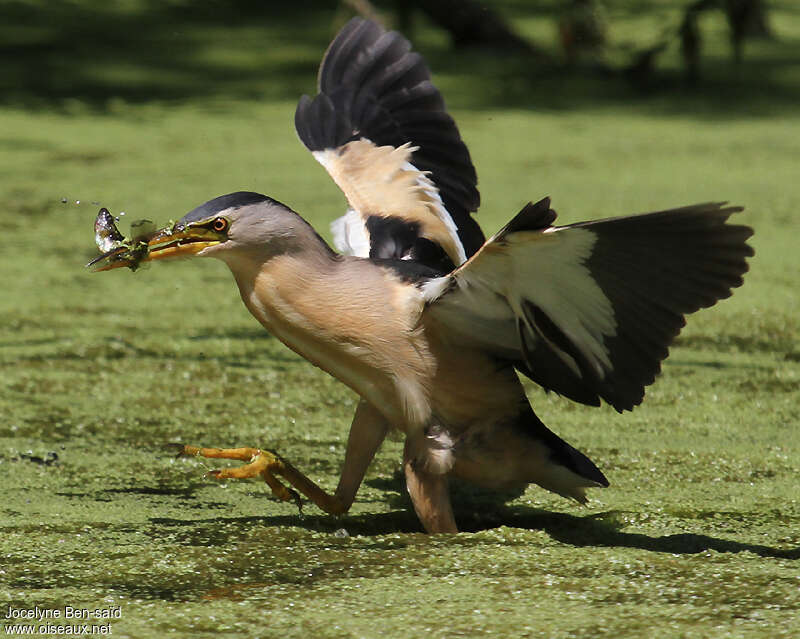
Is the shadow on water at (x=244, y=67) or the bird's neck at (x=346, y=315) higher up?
the bird's neck at (x=346, y=315)

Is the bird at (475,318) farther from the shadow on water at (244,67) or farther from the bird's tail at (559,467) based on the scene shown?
the shadow on water at (244,67)

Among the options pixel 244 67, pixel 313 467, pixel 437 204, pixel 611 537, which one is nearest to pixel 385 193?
pixel 437 204

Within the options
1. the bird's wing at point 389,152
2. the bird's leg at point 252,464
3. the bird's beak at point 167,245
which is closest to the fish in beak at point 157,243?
the bird's beak at point 167,245

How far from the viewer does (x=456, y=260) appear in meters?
2.23

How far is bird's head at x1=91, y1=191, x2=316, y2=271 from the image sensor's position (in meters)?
1.82

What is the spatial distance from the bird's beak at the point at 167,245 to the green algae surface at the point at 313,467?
37 centimetres

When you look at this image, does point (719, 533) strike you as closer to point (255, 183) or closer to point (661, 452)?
point (661, 452)

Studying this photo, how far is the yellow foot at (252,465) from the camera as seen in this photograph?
75.7 inches

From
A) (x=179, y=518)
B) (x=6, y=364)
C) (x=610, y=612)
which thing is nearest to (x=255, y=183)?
(x=6, y=364)

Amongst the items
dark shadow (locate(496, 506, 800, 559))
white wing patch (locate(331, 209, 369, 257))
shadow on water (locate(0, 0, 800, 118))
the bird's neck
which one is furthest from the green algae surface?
shadow on water (locate(0, 0, 800, 118))

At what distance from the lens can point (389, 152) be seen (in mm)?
2424

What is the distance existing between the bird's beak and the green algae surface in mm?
374

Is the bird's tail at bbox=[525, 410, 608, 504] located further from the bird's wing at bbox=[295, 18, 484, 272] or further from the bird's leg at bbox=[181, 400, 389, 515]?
the bird's wing at bbox=[295, 18, 484, 272]

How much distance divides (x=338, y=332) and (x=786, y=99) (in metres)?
4.96
